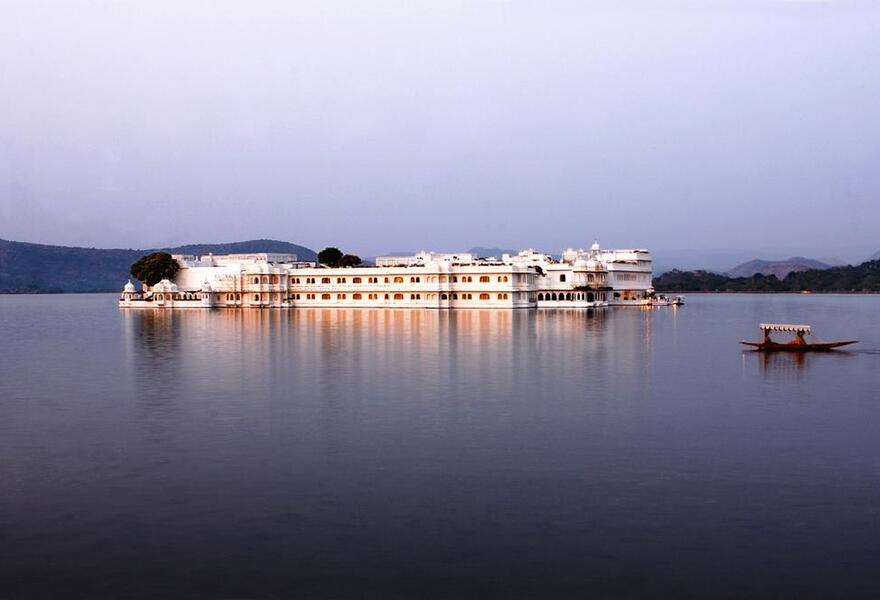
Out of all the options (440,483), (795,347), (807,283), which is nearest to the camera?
(440,483)

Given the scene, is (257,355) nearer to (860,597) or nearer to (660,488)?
(660,488)

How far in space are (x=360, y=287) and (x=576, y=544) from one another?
81053mm

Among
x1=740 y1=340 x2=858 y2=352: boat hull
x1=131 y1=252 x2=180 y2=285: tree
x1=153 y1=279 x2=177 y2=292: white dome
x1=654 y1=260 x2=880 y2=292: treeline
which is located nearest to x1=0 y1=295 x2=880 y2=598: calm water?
x1=740 y1=340 x2=858 y2=352: boat hull

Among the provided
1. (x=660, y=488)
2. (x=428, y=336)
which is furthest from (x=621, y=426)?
(x=428, y=336)

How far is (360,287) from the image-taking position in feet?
302

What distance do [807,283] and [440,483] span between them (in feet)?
604

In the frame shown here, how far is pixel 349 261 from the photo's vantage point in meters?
113

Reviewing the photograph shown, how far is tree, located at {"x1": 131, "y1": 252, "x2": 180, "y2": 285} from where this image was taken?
9825cm

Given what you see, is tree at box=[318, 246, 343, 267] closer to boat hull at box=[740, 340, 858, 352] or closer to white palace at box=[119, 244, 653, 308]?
white palace at box=[119, 244, 653, 308]

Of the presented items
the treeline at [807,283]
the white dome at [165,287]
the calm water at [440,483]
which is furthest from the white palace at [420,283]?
the treeline at [807,283]

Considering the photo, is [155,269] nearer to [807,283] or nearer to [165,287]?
[165,287]

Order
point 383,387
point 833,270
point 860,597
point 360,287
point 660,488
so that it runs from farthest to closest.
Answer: point 833,270 → point 360,287 → point 383,387 → point 660,488 → point 860,597

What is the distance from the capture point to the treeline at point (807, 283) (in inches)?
7047

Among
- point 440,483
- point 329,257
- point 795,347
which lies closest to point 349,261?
point 329,257
